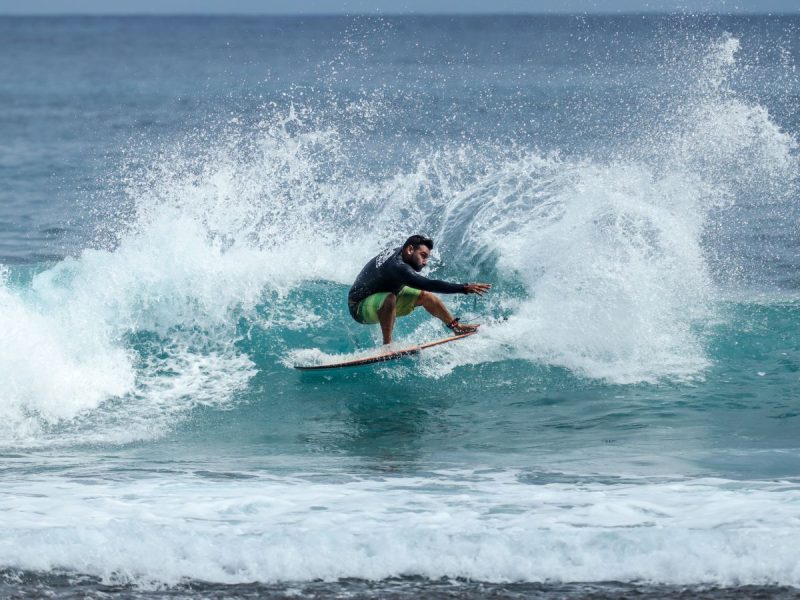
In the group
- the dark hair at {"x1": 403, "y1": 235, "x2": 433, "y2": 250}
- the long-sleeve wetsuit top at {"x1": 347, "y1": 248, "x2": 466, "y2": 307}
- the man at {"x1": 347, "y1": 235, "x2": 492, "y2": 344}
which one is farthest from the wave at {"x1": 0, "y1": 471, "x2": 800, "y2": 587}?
the dark hair at {"x1": 403, "y1": 235, "x2": 433, "y2": 250}

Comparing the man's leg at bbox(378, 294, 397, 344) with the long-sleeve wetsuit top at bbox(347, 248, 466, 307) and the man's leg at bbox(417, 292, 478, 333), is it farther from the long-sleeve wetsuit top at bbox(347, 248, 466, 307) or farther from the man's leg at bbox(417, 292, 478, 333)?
the man's leg at bbox(417, 292, 478, 333)

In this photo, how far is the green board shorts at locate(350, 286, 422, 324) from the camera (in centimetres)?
1109

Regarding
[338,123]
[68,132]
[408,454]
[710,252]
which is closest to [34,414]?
[408,454]

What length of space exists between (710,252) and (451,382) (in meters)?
8.87

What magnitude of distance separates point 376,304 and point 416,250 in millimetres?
715

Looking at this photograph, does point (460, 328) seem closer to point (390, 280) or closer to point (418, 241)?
point (390, 280)

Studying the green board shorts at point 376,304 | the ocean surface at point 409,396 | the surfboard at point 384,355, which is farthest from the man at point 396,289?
the ocean surface at point 409,396

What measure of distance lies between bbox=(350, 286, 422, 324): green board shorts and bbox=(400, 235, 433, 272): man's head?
1.38ft

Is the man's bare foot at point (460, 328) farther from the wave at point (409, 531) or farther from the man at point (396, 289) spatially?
the wave at point (409, 531)

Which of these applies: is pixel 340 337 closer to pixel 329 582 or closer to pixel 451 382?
pixel 451 382

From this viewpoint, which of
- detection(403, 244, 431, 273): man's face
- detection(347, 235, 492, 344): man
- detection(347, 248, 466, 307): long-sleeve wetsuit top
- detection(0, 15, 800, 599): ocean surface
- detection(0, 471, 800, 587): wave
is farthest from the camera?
detection(403, 244, 431, 273): man's face

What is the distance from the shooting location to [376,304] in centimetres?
1110

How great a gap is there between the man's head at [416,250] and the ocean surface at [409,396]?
1.08 meters

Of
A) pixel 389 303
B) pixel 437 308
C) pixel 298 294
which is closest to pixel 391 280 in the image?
pixel 389 303
